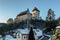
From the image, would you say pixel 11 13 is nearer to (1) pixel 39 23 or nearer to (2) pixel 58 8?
(1) pixel 39 23

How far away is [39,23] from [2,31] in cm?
71

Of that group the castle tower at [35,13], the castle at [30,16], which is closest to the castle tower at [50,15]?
the castle at [30,16]

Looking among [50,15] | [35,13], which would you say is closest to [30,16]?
[35,13]

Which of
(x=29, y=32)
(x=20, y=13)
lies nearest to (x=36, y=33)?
(x=29, y=32)

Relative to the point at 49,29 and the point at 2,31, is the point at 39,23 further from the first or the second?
the point at 2,31

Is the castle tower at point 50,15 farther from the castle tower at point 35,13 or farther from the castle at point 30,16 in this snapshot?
the castle tower at point 35,13

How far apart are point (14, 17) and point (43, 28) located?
1.91 feet

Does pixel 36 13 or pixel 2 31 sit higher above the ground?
pixel 36 13

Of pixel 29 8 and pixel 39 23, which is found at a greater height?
pixel 29 8

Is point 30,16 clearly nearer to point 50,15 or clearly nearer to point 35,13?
point 35,13

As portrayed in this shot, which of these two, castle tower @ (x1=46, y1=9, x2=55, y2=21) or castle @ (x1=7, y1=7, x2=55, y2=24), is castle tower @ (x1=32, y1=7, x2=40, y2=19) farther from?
castle tower @ (x1=46, y1=9, x2=55, y2=21)

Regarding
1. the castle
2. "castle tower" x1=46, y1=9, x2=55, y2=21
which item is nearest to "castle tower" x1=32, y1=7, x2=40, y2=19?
the castle

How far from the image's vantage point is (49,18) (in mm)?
4348

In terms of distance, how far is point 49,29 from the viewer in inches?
169
